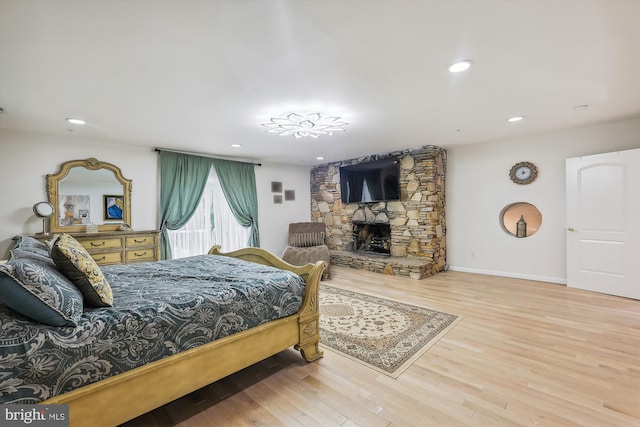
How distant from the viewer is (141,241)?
14.0 feet

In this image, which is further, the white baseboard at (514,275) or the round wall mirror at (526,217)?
the round wall mirror at (526,217)

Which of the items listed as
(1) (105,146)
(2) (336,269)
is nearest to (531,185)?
(2) (336,269)

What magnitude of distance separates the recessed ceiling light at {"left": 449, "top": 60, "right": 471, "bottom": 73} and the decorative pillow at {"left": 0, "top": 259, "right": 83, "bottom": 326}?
9.33 ft

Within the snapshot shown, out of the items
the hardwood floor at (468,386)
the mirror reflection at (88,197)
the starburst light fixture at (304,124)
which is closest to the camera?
the hardwood floor at (468,386)

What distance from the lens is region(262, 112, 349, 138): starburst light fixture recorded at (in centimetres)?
323

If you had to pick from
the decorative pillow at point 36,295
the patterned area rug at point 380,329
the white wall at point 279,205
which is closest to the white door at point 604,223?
the patterned area rug at point 380,329

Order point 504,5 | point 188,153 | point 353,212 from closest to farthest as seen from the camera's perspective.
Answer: point 504,5
point 188,153
point 353,212

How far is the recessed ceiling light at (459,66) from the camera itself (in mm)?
2111

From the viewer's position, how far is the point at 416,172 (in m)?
5.33

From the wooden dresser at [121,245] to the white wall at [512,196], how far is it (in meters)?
5.24

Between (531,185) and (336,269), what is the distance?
147 inches

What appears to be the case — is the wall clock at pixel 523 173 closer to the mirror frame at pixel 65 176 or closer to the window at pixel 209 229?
the window at pixel 209 229

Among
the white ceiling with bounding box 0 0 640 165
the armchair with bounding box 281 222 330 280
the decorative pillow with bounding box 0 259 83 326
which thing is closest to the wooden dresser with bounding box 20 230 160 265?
the white ceiling with bounding box 0 0 640 165

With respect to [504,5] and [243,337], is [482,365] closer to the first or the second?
[243,337]
